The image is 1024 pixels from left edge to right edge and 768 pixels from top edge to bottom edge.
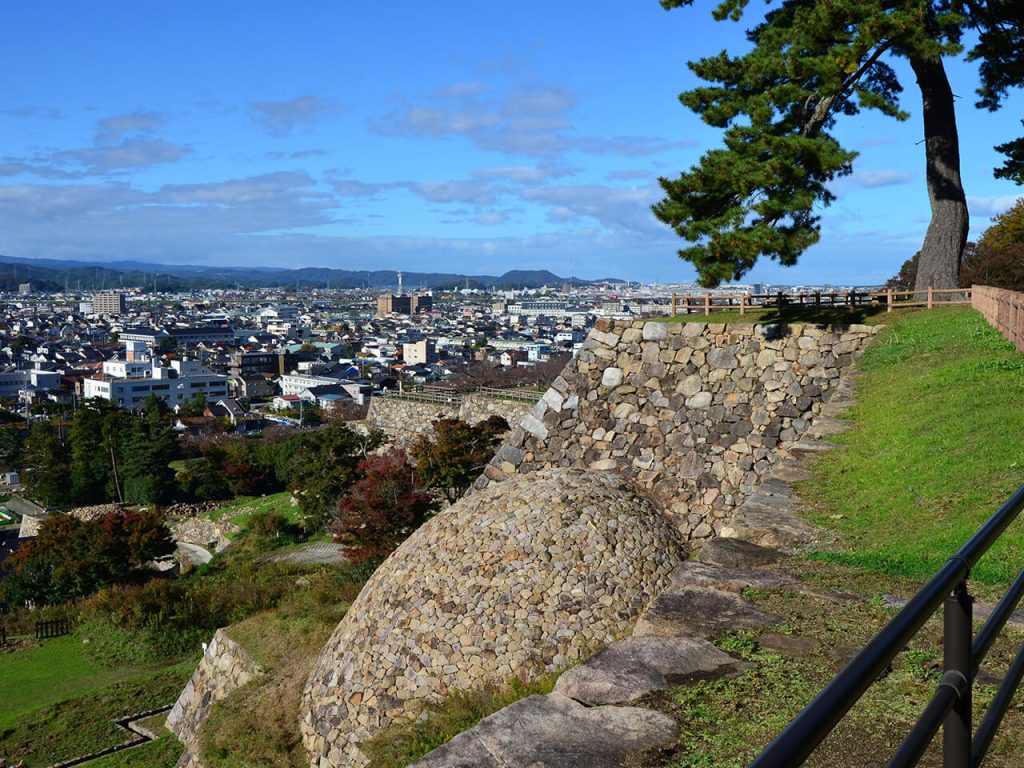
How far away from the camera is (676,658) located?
318 centimetres

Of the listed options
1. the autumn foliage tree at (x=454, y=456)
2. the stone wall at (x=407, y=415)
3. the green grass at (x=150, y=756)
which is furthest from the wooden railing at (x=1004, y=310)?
the stone wall at (x=407, y=415)

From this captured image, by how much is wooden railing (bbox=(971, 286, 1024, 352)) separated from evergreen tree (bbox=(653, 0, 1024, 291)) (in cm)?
184

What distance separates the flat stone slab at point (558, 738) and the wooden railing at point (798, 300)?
8.47 metres

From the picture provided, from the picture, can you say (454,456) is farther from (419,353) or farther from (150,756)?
(419,353)

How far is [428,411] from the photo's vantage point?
28.2 m

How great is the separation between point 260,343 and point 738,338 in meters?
101

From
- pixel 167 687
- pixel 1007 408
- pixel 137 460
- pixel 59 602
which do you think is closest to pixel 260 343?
pixel 137 460

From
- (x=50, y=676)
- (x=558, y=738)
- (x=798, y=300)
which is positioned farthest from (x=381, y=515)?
(x=558, y=738)

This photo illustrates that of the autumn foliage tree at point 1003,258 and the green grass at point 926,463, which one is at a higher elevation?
the autumn foliage tree at point 1003,258

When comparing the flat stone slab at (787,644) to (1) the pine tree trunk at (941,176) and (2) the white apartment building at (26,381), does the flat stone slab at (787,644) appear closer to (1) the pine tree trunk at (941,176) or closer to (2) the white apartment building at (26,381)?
(1) the pine tree trunk at (941,176)

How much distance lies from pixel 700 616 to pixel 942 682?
2.53 m

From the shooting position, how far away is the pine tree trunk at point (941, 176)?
11.9 metres

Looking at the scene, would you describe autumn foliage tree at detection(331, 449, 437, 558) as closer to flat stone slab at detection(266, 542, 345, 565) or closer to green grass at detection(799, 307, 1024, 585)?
flat stone slab at detection(266, 542, 345, 565)

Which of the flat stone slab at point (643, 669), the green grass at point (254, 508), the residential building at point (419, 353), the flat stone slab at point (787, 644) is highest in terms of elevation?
the flat stone slab at point (787, 644)
